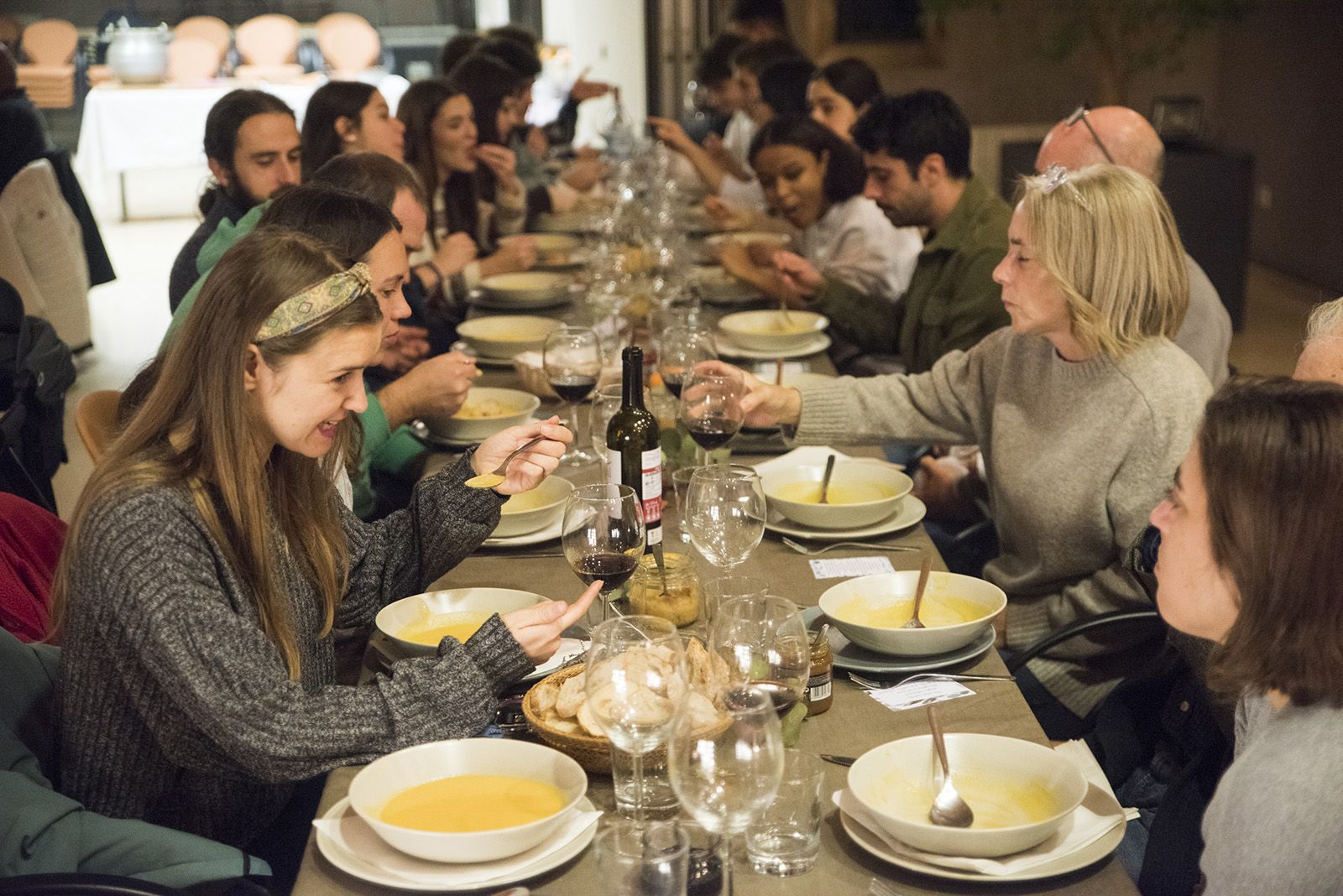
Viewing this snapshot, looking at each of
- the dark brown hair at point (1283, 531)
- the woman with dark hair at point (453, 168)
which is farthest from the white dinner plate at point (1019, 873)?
the woman with dark hair at point (453, 168)

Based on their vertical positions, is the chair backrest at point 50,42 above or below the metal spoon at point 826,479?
above

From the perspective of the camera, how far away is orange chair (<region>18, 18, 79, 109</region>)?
470cm

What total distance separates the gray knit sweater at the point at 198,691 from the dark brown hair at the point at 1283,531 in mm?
782

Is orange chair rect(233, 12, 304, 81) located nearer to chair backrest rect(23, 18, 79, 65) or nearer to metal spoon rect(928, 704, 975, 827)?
chair backrest rect(23, 18, 79, 65)

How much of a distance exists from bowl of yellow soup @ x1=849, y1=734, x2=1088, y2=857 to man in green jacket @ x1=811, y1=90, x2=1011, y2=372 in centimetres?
213

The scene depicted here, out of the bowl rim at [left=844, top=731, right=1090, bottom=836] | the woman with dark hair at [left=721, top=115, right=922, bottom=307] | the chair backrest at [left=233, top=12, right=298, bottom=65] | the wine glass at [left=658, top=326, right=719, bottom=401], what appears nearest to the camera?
the bowl rim at [left=844, top=731, right=1090, bottom=836]

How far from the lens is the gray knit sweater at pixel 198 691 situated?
58.9 inches

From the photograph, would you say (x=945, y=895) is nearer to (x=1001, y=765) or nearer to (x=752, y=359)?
(x=1001, y=765)

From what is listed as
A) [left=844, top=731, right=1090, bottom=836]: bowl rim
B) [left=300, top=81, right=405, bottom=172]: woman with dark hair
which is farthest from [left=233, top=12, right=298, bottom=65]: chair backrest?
[left=844, top=731, right=1090, bottom=836]: bowl rim

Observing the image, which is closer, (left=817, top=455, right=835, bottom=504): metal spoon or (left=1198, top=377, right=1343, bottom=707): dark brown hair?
(left=1198, top=377, right=1343, bottom=707): dark brown hair

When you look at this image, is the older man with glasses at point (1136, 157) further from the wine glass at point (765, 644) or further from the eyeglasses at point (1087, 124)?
the wine glass at point (765, 644)

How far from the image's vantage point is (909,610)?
6.48ft

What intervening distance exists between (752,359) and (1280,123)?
6.78m

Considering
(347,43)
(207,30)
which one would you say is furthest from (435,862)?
(347,43)
